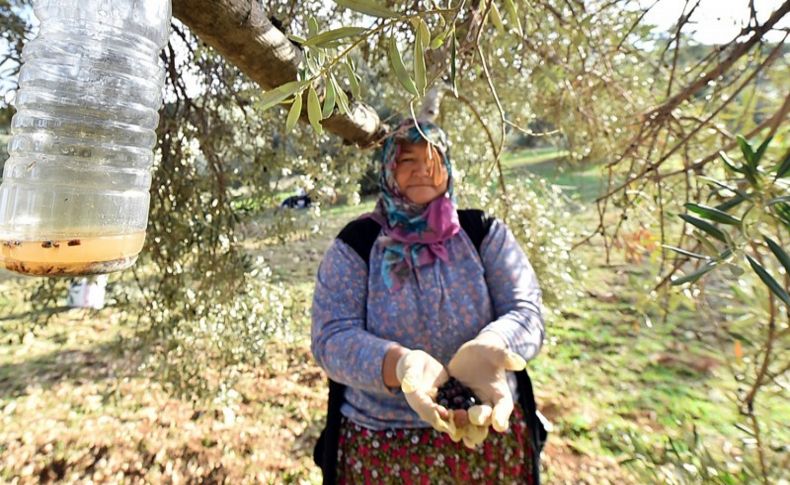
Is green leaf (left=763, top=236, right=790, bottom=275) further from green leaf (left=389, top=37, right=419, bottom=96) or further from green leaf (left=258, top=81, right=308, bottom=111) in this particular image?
green leaf (left=258, top=81, right=308, bottom=111)

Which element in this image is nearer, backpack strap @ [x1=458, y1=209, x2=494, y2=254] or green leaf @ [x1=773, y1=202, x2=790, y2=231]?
green leaf @ [x1=773, y1=202, x2=790, y2=231]

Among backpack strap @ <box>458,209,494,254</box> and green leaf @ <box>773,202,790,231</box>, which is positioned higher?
green leaf @ <box>773,202,790,231</box>

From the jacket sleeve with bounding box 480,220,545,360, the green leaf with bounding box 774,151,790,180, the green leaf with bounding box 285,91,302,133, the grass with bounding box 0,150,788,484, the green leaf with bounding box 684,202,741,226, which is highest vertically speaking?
the green leaf with bounding box 774,151,790,180

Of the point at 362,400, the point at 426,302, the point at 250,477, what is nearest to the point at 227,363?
the point at 250,477

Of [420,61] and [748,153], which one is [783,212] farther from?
[420,61]

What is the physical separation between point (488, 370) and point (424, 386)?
20 cm

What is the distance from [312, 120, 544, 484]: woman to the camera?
1.48 m

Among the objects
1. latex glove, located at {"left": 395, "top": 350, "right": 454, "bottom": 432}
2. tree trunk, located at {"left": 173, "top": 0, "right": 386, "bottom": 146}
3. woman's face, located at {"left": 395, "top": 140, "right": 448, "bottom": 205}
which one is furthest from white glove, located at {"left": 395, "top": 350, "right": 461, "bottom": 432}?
tree trunk, located at {"left": 173, "top": 0, "right": 386, "bottom": 146}

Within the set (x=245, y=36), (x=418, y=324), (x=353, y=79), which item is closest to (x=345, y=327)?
(x=418, y=324)

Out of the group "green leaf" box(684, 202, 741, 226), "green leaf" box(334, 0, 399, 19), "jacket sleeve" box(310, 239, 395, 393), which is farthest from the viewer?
"jacket sleeve" box(310, 239, 395, 393)

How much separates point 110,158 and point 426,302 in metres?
1.11

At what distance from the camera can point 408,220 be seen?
1760 mm

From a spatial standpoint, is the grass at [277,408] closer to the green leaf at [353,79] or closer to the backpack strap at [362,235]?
the backpack strap at [362,235]

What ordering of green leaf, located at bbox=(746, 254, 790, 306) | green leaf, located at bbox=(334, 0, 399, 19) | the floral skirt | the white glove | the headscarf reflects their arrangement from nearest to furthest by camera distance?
green leaf, located at bbox=(334, 0, 399, 19), green leaf, located at bbox=(746, 254, 790, 306), the white glove, the floral skirt, the headscarf
